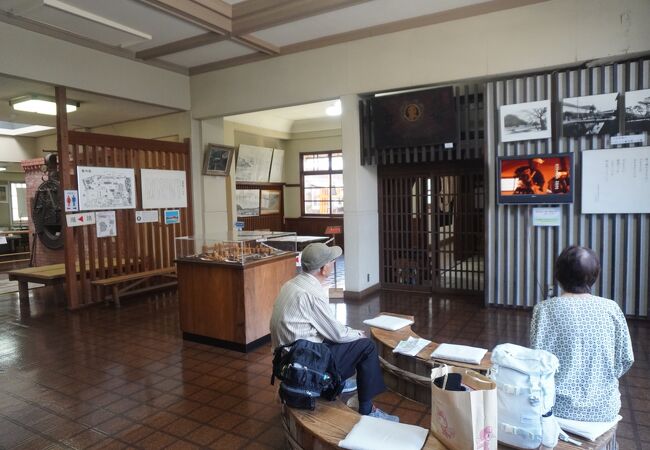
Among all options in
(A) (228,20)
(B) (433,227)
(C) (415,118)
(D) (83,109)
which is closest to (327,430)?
(C) (415,118)

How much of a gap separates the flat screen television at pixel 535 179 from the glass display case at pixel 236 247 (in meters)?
2.73

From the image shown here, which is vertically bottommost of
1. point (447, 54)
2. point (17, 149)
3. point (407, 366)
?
point (407, 366)

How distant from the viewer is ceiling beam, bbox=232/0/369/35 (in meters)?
5.16

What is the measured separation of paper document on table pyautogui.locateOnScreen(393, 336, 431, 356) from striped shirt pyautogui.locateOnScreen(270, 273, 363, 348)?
0.68 meters

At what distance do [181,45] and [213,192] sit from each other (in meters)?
2.67

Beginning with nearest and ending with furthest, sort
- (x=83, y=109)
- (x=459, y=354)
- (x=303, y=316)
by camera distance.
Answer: (x=303, y=316) < (x=459, y=354) < (x=83, y=109)

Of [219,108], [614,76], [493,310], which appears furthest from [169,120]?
[614,76]

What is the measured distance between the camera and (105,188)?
651 cm

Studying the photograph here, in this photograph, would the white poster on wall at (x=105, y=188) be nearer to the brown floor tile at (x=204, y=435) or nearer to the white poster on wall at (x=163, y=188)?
the white poster on wall at (x=163, y=188)

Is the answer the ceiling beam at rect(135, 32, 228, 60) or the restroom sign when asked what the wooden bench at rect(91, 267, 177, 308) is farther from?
the ceiling beam at rect(135, 32, 228, 60)

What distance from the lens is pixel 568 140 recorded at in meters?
5.07

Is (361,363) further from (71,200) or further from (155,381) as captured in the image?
(71,200)

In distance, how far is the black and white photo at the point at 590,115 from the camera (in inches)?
188

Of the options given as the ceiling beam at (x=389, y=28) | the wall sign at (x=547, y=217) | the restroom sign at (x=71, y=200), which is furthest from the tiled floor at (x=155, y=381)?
the ceiling beam at (x=389, y=28)
